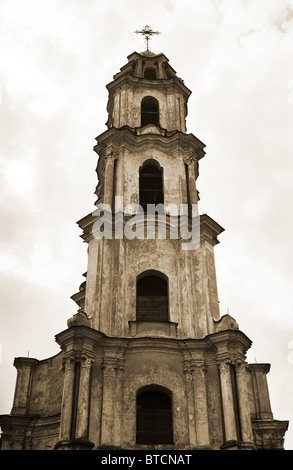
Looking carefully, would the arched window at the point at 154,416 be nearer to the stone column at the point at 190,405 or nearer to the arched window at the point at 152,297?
the stone column at the point at 190,405

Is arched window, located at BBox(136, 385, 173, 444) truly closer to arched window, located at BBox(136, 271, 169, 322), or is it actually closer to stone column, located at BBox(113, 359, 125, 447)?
stone column, located at BBox(113, 359, 125, 447)

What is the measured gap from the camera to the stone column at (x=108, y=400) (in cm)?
1600

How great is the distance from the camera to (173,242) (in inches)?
813

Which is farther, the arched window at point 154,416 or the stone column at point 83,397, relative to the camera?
the arched window at point 154,416

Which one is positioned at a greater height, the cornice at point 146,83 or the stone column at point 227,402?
the cornice at point 146,83

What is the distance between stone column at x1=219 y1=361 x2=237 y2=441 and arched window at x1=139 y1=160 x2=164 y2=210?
330 inches

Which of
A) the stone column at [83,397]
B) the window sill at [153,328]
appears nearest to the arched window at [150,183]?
the window sill at [153,328]

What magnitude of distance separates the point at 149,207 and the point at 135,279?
3340 mm

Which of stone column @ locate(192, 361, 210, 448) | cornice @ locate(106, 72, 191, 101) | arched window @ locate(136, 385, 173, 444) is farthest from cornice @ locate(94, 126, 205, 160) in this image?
arched window @ locate(136, 385, 173, 444)

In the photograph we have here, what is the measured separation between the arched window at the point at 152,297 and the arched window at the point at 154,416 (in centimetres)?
231

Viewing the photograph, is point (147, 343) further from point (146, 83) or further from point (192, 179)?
point (146, 83)
